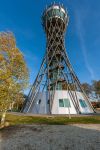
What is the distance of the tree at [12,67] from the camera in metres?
15.6

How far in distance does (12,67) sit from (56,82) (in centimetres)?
2014

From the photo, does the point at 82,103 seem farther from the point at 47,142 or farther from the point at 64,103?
the point at 47,142

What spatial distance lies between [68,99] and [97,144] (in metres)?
24.4

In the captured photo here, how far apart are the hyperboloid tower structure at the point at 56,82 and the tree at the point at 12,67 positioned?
1464 centimetres

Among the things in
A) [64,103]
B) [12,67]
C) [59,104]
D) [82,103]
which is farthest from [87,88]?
[12,67]

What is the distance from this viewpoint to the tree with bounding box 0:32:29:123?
15648 millimetres

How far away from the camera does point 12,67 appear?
17016 millimetres

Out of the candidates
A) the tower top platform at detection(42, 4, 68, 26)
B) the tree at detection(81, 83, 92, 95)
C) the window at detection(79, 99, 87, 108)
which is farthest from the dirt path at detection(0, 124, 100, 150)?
the tree at detection(81, 83, 92, 95)

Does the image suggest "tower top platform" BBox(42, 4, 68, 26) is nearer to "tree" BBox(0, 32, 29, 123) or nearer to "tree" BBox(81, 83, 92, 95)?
"tree" BBox(0, 32, 29, 123)

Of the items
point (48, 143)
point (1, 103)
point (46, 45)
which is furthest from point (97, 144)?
point (46, 45)

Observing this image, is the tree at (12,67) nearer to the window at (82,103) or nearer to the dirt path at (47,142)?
the dirt path at (47,142)

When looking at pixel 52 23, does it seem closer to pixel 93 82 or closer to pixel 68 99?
pixel 68 99

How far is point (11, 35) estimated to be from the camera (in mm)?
18406

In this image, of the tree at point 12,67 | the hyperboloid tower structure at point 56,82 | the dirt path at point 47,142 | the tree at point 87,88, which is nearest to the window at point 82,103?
the hyperboloid tower structure at point 56,82
